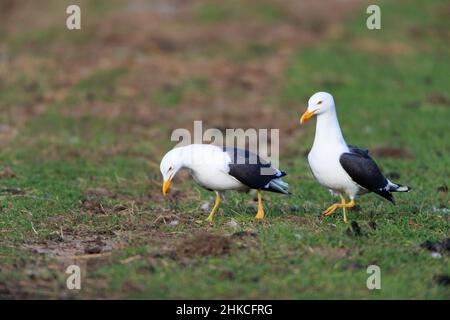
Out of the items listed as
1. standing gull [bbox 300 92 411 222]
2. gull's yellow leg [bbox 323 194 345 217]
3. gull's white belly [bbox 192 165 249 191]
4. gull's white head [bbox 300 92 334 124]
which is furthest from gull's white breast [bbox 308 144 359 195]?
gull's white belly [bbox 192 165 249 191]

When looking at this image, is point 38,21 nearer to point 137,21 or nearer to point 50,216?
point 137,21

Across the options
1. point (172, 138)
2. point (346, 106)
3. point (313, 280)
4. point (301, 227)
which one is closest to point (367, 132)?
point (346, 106)

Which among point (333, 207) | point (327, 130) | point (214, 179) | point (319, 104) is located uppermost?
point (319, 104)

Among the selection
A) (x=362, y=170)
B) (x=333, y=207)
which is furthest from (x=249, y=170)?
(x=362, y=170)

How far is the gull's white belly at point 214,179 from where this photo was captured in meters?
7.87

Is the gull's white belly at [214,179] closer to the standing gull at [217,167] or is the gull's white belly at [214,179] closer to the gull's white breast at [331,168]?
the standing gull at [217,167]

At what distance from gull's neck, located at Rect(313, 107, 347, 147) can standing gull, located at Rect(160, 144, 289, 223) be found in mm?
648

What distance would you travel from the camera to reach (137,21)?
20656 mm

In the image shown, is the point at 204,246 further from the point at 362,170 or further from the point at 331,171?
the point at 362,170

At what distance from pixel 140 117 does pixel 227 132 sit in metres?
1.88

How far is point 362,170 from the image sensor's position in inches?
302

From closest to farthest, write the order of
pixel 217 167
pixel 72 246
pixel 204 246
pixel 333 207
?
pixel 204 246 < pixel 72 246 < pixel 217 167 < pixel 333 207

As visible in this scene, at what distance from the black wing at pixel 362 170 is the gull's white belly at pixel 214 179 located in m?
1.03

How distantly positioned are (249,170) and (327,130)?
2.74 ft
